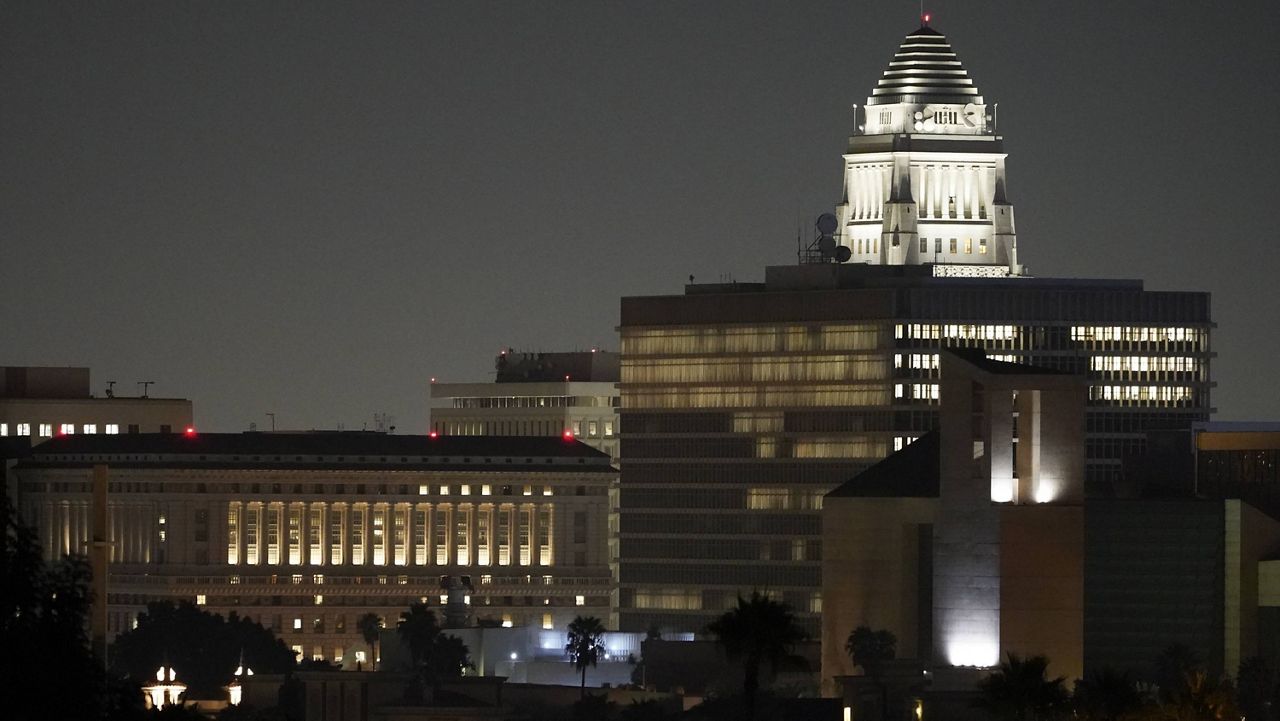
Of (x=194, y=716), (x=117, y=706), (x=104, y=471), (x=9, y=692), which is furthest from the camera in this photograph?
(x=104, y=471)

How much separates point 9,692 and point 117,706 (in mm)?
8300

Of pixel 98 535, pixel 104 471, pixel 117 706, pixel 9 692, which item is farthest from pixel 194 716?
pixel 104 471

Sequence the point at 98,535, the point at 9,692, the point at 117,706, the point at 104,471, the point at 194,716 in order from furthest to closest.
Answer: the point at 104,471 → the point at 98,535 → the point at 194,716 → the point at 117,706 → the point at 9,692

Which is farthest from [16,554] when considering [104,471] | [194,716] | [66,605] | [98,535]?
[104,471]

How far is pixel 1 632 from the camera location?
107812mm

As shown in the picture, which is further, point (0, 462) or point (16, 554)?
point (0, 462)

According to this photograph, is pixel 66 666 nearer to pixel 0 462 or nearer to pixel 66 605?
pixel 66 605

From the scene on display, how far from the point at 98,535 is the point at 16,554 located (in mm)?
56262

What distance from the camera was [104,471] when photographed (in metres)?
180

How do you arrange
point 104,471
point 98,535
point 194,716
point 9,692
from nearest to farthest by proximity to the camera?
1. point 9,692
2. point 194,716
3. point 98,535
4. point 104,471

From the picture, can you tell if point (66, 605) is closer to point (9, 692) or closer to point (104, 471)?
point (9, 692)

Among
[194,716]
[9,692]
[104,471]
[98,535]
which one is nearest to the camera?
[9,692]

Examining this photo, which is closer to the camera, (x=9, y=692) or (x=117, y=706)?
(x=9, y=692)

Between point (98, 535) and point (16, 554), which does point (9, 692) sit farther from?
point (98, 535)
